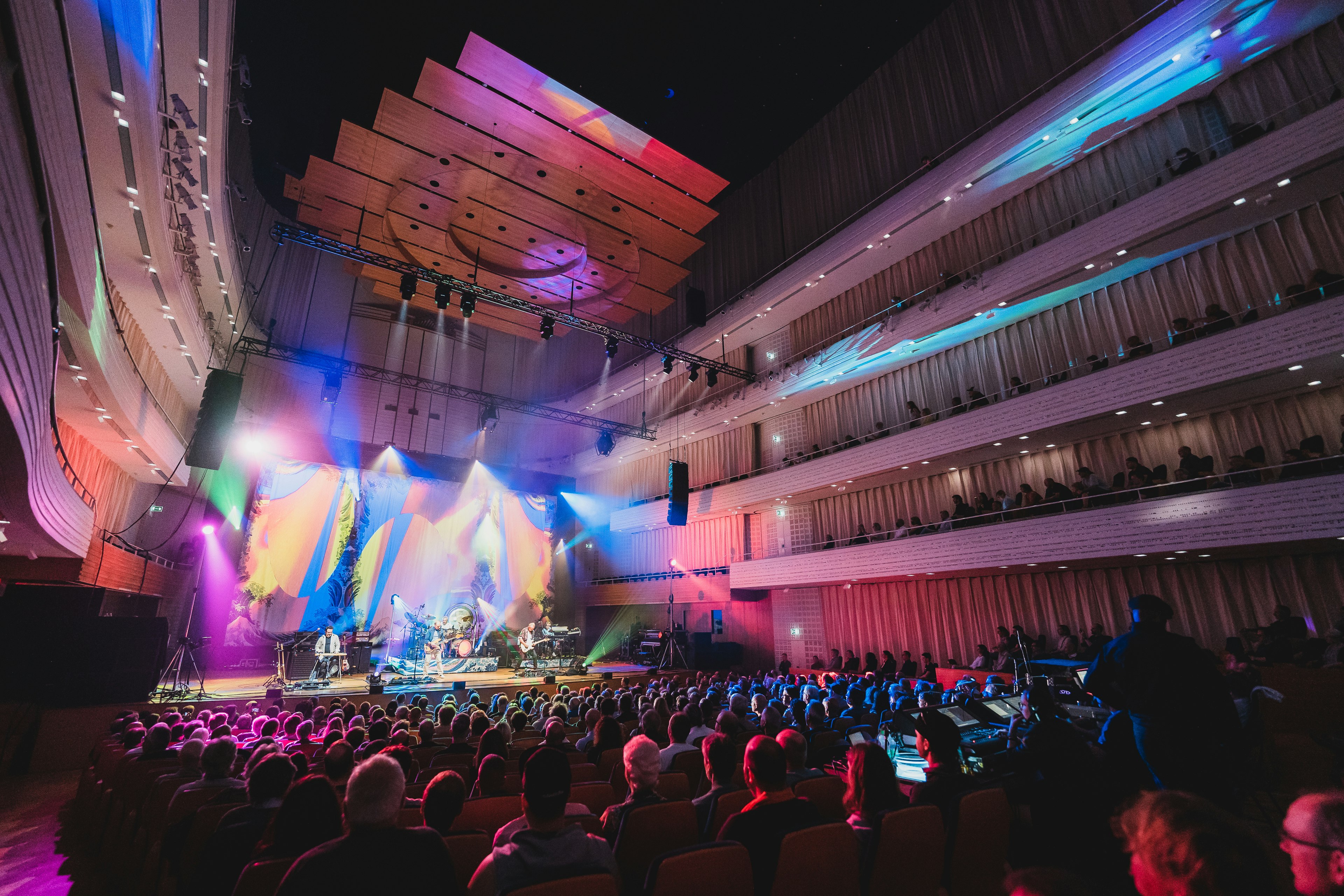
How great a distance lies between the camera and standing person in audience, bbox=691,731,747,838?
2.82 meters

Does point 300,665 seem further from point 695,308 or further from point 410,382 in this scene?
point 695,308

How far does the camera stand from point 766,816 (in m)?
2.32

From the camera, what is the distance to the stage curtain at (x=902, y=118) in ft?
35.6

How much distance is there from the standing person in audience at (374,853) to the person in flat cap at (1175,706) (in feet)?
10.9

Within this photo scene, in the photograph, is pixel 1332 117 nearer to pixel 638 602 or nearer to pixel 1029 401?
pixel 1029 401

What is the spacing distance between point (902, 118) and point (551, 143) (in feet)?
26.7

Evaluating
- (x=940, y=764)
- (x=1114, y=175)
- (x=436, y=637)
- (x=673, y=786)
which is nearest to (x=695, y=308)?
(x=1114, y=175)

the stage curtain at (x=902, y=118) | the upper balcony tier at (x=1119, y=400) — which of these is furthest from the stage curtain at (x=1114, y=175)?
the upper balcony tier at (x=1119, y=400)

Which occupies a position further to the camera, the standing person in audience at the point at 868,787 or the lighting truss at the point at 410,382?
the lighting truss at the point at 410,382

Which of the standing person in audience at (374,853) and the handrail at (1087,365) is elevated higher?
the handrail at (1087,365)

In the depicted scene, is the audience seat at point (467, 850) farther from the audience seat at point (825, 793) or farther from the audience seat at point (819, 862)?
the audience seat at point (825, 793)

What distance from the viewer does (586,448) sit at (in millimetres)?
22078

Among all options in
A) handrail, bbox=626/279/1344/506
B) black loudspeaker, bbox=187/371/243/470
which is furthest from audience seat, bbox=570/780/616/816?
handrail, bbox=626/279/1344/506

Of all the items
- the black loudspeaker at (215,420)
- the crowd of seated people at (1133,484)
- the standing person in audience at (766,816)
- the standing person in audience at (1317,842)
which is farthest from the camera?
the black loudspeaker at (215,420)
